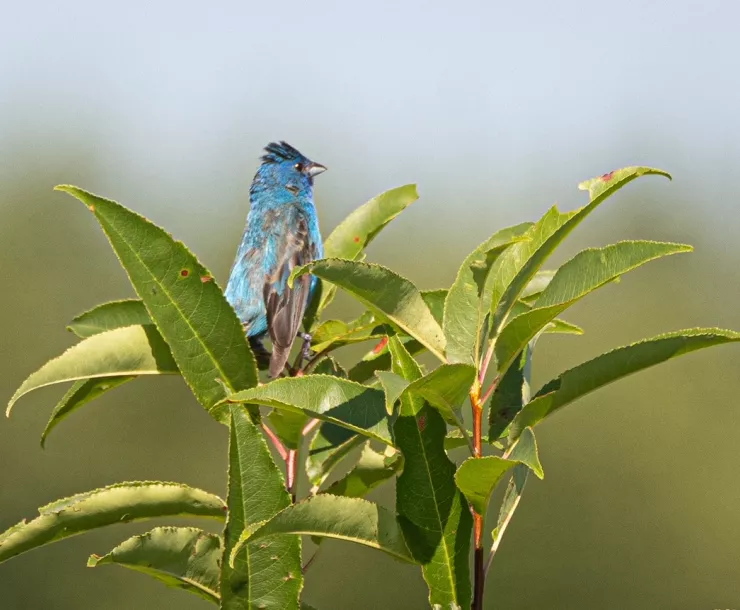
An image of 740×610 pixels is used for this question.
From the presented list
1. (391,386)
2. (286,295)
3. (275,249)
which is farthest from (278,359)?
(391,386)

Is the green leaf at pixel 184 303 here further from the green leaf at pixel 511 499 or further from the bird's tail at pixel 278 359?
the bird's tail at pixel 278 359

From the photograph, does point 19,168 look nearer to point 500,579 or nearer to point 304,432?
point 500,579

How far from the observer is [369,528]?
6.40 feet

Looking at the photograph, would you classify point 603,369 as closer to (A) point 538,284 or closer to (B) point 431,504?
(B) point 431,504

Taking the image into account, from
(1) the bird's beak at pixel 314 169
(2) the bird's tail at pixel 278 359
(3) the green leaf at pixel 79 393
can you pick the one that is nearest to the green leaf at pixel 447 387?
(3) the green leaf at pixel 79 393

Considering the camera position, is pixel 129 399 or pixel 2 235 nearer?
pixel 129 399

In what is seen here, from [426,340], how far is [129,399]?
19100 mm

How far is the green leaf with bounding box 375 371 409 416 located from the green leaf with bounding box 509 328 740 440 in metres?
0.28

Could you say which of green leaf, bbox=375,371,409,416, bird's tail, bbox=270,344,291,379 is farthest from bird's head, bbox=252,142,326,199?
green leaf, bbox=375,371,409,416

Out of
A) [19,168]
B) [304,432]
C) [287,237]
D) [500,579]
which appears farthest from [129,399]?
[304,432]

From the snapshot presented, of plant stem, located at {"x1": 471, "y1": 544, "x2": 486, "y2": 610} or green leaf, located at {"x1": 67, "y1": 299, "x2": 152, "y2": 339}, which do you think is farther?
green leaf, located at {"x1": 67, "y1": 299, "x2": 152, "y2": 339}

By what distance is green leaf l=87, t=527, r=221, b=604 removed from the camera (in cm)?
202

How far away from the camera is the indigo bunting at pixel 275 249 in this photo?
433 cm

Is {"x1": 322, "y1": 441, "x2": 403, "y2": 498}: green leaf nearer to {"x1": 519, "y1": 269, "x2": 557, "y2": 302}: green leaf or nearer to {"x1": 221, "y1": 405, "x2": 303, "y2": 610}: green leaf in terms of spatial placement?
{"x1": 221, "y1": 405, "x2": 303, "y2": 610}: green leaf
